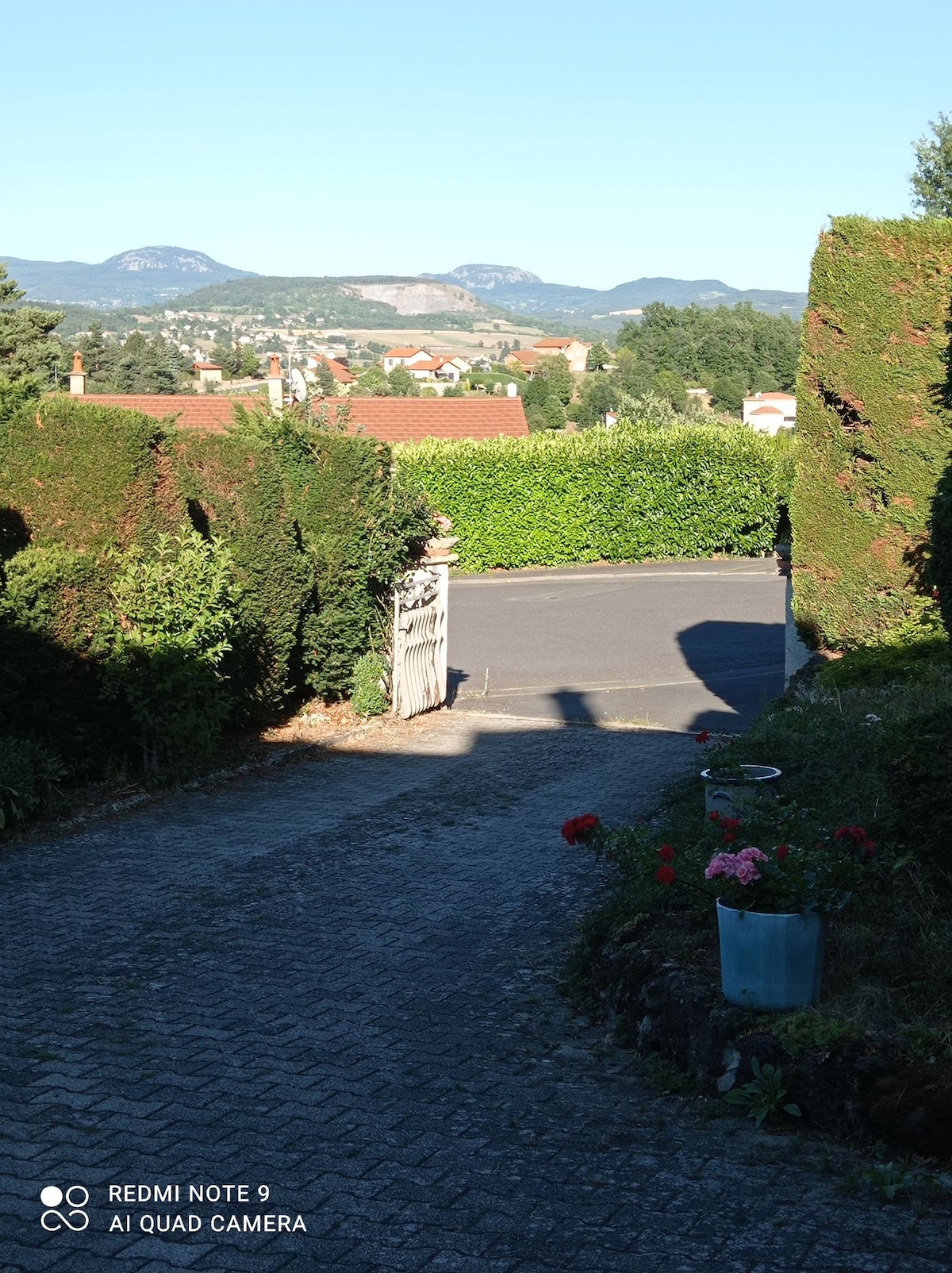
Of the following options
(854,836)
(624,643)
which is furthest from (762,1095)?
(624,643)

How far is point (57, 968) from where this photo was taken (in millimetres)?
6711

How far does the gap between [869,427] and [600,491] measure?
1938 cm

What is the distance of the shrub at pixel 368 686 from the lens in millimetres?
14570

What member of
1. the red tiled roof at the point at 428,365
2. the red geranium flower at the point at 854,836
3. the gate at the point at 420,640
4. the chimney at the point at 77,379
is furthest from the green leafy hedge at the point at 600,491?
the red tiled roof at the point at 428,365

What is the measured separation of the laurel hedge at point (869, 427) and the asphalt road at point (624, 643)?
277 centimetres

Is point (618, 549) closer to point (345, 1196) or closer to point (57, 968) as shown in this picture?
point (57, 968)

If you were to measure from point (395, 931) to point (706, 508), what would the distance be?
26.7 m

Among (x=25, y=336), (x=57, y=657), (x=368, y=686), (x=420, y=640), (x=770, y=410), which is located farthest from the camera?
(x=770, y=410)

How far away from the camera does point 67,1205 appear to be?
425cm

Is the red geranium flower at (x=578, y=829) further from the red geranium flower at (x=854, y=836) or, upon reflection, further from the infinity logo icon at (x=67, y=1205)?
the infinity logo icon at (x=67, y=1205)

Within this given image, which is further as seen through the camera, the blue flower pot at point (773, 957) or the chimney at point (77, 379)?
the chimney at point (77, 379)

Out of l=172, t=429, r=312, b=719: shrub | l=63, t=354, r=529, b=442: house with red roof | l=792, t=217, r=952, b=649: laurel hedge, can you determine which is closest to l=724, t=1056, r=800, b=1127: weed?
l=792, t=217, r=952, b=649: laurel hedge

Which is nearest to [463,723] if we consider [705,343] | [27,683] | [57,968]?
[27,683]

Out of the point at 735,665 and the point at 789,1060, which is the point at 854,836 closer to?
the point at 789,1060
